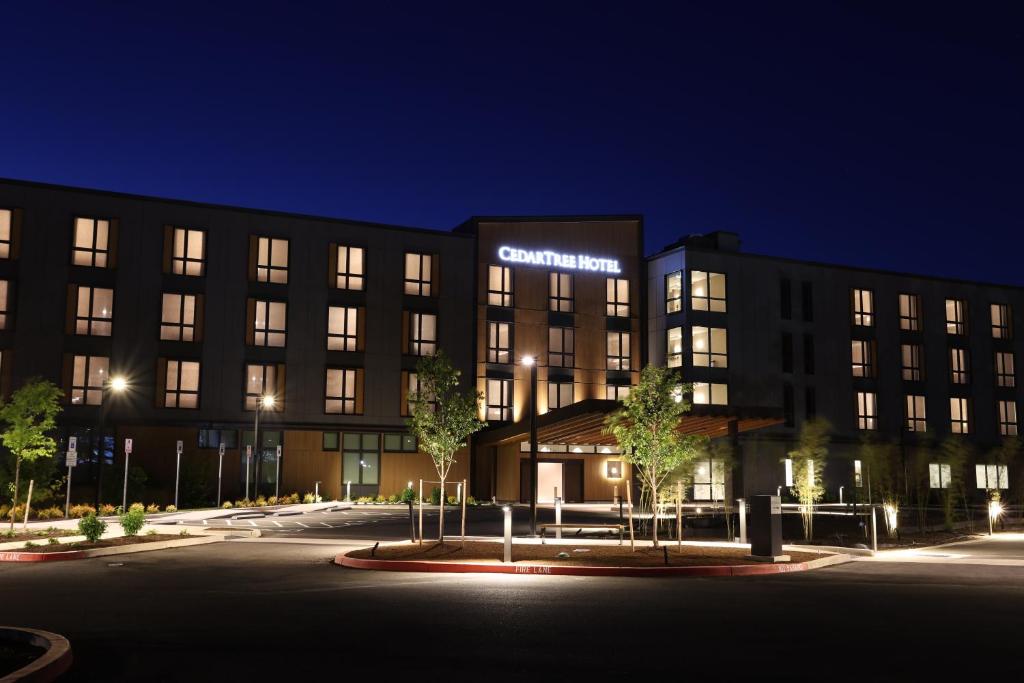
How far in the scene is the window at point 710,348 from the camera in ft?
196

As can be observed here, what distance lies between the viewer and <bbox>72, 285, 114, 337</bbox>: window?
48062 mm

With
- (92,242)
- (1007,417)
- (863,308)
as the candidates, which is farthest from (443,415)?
(1007,417)

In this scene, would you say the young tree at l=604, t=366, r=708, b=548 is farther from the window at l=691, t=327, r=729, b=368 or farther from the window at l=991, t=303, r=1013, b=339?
the window at l=991, t=303, r=1013, b=339

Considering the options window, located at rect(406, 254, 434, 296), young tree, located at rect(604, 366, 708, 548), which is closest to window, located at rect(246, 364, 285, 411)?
window, located at rect(406, 254, 434, 296)

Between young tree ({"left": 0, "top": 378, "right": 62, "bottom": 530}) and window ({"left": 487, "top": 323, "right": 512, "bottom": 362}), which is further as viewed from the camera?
window ({"left": 487, "top": 323, "right": 512, "bottom": 362})

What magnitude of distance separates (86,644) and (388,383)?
4398cm

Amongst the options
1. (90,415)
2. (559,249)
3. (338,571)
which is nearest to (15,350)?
(90,415)

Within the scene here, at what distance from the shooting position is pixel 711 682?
8492 mm

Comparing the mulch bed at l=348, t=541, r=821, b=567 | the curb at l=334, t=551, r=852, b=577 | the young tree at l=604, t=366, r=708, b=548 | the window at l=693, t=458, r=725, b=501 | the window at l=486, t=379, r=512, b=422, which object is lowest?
the curb at l=334, t=551, r=852, b=577

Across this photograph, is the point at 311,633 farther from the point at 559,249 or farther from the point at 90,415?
the point at 559,249

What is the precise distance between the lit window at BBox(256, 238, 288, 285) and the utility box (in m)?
36.9

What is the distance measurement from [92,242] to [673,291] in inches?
1289

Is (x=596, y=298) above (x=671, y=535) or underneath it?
above

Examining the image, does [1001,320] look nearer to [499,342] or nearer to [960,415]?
[960,415]
